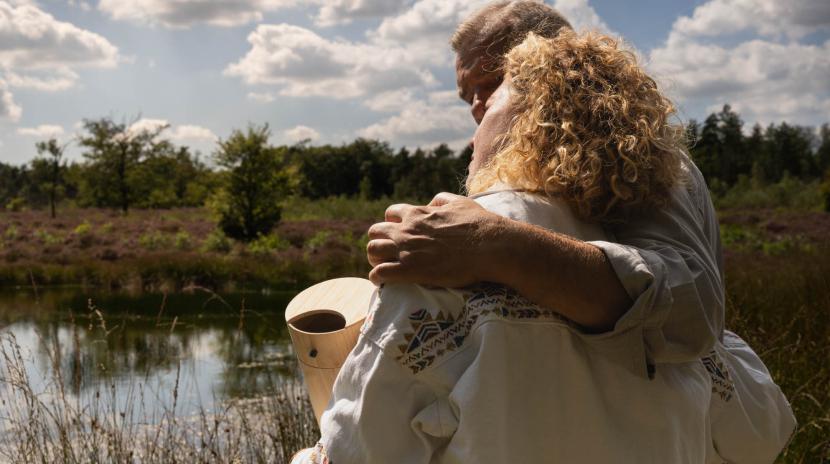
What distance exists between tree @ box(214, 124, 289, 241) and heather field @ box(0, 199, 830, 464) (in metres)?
0.61

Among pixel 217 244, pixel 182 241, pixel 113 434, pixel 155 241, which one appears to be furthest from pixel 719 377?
pixel 155 241

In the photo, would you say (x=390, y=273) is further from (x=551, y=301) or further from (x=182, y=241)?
(x=182, y=241)

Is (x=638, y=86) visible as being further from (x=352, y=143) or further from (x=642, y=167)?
(x=352, y=143)

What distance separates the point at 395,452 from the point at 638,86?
746 millimetres

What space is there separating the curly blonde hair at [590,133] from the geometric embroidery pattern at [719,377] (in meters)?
0.35

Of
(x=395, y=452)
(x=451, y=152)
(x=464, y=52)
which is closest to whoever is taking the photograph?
(x=395, y=452)

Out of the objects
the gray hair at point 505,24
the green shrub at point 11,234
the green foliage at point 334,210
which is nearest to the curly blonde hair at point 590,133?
the gray hair at point 505,24

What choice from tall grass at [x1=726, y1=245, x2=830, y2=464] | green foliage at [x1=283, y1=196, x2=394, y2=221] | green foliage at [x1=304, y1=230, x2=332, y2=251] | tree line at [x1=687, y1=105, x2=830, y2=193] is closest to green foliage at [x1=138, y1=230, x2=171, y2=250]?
green foliage at [x1=304, y1=230, x2=332, y2=251]

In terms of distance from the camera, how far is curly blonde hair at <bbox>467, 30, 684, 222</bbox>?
1285 millimetres

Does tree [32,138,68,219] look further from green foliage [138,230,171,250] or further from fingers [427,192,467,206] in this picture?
fingers [427,192,467,206]

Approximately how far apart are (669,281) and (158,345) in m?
5.87

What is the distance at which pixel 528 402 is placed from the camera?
1.23m

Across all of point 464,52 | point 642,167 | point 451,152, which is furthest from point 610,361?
point 451,152

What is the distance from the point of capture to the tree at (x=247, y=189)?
2081 centimetres
